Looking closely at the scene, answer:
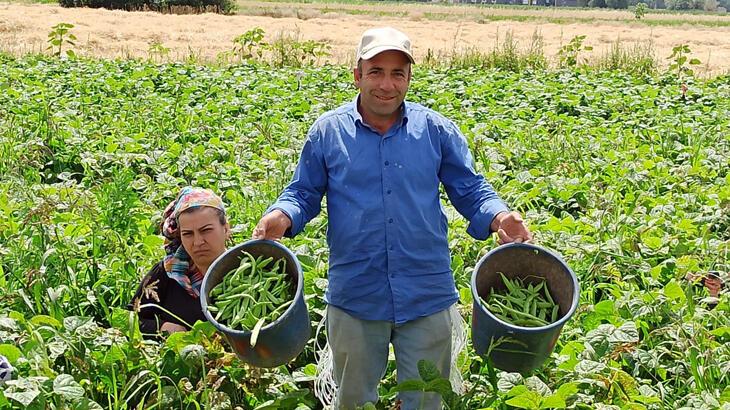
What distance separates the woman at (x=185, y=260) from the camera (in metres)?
3.04

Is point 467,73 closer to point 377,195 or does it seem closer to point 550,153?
point 550,153

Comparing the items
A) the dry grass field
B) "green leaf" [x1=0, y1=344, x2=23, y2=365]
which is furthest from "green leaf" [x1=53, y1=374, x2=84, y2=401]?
the dry grass field

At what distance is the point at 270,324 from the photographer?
218cm

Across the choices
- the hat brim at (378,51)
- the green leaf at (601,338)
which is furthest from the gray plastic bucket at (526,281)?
the hat brim at (378,51)

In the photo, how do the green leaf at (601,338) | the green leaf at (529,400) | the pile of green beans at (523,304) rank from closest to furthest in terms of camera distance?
the pile of green beans at (523,304)
the green leaf at (529,400)
the green leaf at (601,338)

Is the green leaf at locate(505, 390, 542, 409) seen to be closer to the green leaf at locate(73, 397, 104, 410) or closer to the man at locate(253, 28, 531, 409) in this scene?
the man at locate(253, 28, 531, 409)

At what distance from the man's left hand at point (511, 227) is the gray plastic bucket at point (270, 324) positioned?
615 mm

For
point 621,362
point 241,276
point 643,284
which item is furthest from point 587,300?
point 241,276

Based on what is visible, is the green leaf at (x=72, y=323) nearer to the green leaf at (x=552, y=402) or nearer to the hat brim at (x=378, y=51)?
the hat brim at (x=378, y=51)

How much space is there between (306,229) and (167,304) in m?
1.16

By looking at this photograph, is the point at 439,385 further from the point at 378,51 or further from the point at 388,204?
the point at 378,51

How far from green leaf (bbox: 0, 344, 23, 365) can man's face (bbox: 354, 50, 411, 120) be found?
1.40 m

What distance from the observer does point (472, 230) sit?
244cm

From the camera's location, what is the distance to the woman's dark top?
307cm
